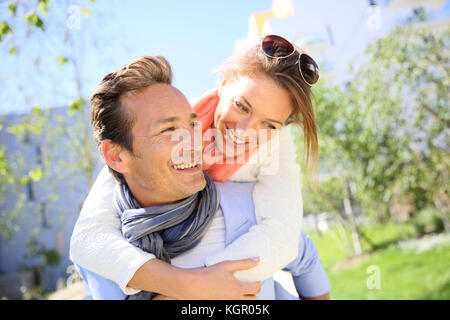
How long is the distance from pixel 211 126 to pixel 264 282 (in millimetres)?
805

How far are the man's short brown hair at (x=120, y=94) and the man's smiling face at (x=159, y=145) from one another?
0.09ft

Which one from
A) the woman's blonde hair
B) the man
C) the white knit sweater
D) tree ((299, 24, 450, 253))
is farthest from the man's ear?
tree ((299, 24, 450, 253))

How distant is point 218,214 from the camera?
1.78m

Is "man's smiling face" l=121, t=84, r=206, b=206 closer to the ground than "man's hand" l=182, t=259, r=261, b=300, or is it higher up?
higher up

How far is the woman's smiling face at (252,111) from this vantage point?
5.91 ft

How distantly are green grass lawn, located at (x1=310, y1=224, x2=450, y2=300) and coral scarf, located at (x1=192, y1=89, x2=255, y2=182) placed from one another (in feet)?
13.7

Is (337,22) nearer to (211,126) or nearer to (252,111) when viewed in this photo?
(211,126)

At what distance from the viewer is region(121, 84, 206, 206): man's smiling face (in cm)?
160

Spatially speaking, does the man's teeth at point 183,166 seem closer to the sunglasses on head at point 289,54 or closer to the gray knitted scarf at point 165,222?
the gray knitted scarf at point 165,222

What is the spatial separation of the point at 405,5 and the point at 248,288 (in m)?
22.8

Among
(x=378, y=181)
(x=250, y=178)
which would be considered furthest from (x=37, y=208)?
(x=250, y=178)

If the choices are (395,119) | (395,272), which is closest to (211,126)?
(395,119)

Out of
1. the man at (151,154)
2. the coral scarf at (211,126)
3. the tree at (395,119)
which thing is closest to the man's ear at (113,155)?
the man at (151,154)

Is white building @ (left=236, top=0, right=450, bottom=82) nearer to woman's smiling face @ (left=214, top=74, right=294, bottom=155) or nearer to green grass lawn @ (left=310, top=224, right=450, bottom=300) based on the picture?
woman's smiling face @ (left=214, top=74, right=294, bottom=155)
